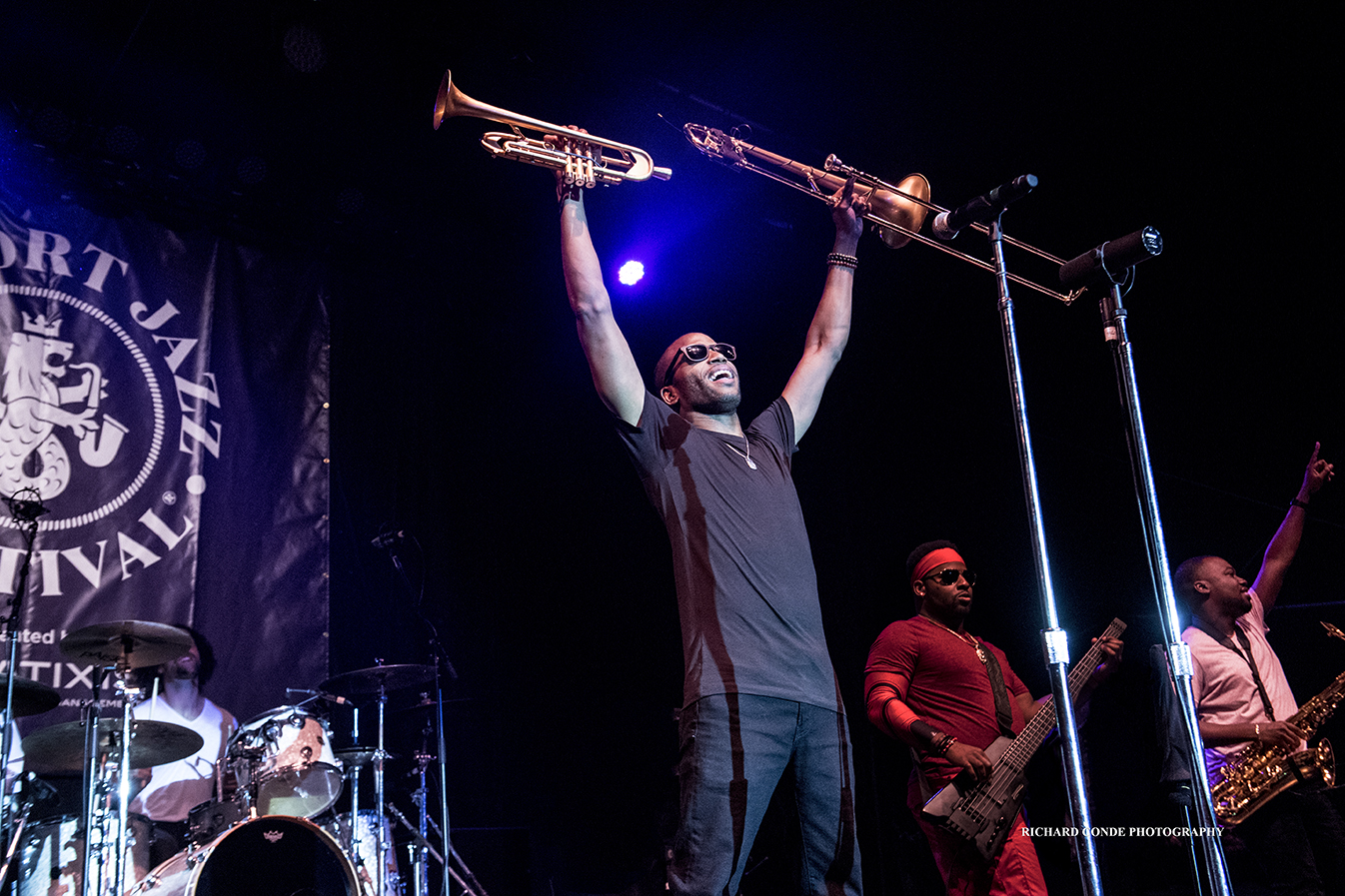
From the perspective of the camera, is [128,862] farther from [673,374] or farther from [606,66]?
[606,66]

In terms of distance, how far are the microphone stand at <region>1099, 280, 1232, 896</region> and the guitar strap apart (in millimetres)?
1776

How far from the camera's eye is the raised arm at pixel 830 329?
11.6 ft

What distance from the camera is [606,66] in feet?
18.5

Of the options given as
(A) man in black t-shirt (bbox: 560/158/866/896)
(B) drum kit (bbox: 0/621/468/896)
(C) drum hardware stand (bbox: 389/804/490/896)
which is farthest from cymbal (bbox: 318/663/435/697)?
(A) man in black t-shirt (bbox: 560/158/866/896)

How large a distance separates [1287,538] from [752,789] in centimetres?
447

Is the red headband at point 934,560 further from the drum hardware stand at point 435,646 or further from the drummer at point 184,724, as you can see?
the drummer at point 184,724

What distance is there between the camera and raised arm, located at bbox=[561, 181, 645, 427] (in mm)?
2910

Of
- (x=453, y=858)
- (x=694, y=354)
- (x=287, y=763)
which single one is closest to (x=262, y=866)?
(x=287, y=763)

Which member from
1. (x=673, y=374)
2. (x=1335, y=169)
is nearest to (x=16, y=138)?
(x=673, y=374)

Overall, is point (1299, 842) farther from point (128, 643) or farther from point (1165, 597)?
point (128, 643)

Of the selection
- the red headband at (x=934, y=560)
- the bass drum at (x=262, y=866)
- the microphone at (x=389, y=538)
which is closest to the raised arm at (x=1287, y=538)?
the red headband at (x=934, y=560)

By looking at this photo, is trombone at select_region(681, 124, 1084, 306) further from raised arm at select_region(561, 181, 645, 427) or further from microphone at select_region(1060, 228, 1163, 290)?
raised arm at select_region(561, 181, 645, 427)

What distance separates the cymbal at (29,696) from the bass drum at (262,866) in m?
0.92

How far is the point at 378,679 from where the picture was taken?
5.23m
